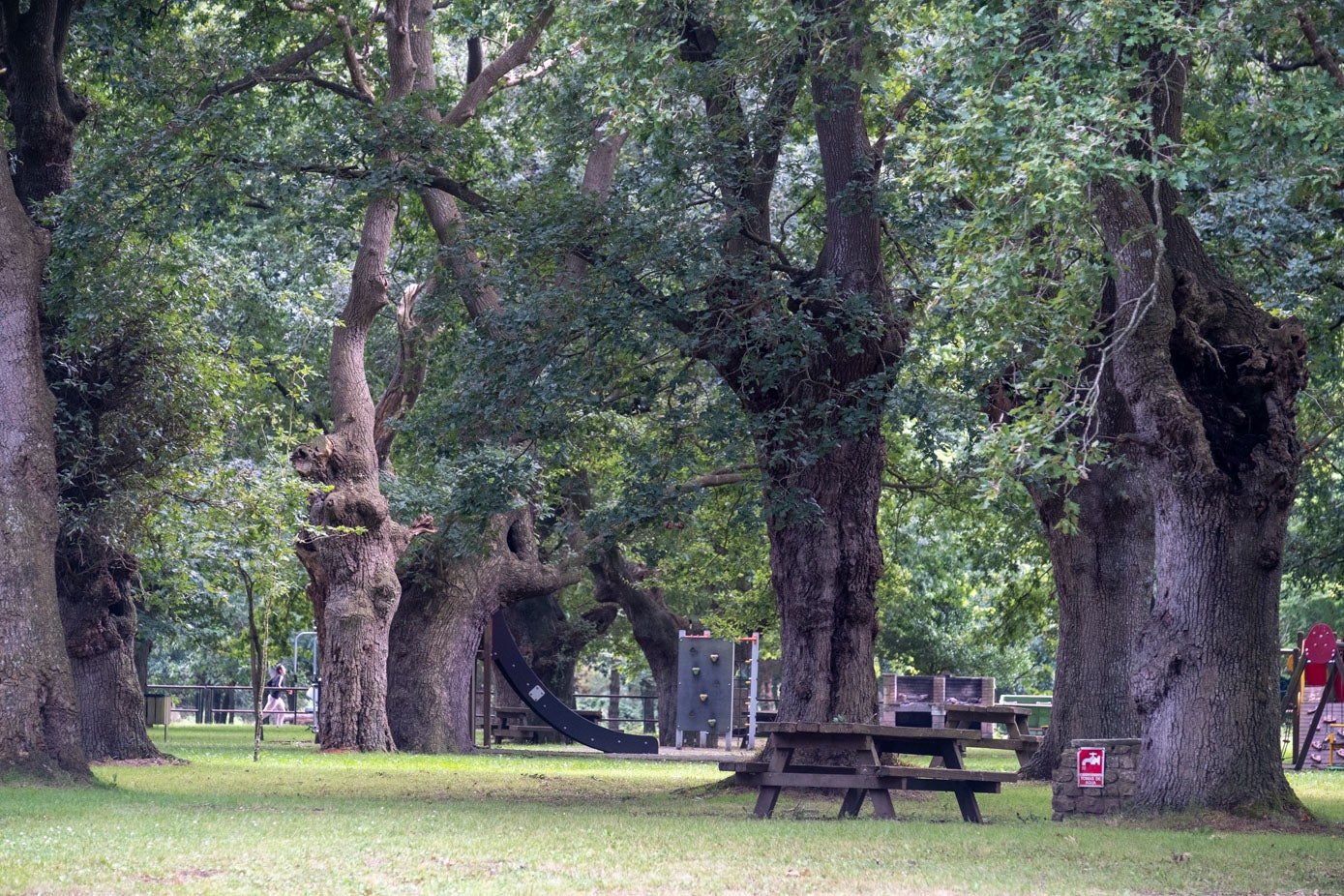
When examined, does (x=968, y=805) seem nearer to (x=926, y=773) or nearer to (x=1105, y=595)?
(x=926, y=773)

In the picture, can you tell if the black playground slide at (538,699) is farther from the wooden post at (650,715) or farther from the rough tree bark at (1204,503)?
the rough tree bark at (1204,503)

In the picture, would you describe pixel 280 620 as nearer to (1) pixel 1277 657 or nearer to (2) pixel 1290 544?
(2) pixel 1290 544

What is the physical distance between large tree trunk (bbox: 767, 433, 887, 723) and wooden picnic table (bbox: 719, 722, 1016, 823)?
1.94 m

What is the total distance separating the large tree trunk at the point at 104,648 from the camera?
18.2 meters

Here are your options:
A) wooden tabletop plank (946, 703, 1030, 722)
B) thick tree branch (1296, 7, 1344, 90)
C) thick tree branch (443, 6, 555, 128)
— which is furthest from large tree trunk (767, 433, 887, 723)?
thick tree branch (443, 6, 555, 128)

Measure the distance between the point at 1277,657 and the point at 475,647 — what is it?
1548 centimetres

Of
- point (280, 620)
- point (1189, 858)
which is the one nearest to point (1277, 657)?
point (1189, 858)

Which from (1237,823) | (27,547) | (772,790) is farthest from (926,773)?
(27,547)

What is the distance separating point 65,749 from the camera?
13.5 m

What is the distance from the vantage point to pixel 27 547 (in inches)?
530

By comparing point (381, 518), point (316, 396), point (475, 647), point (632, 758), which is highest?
point (316, 396)

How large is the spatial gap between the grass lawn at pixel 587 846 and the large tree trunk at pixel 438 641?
31.1 ft

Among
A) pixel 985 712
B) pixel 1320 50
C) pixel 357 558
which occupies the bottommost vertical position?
pixel 985 712

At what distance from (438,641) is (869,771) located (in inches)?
559
